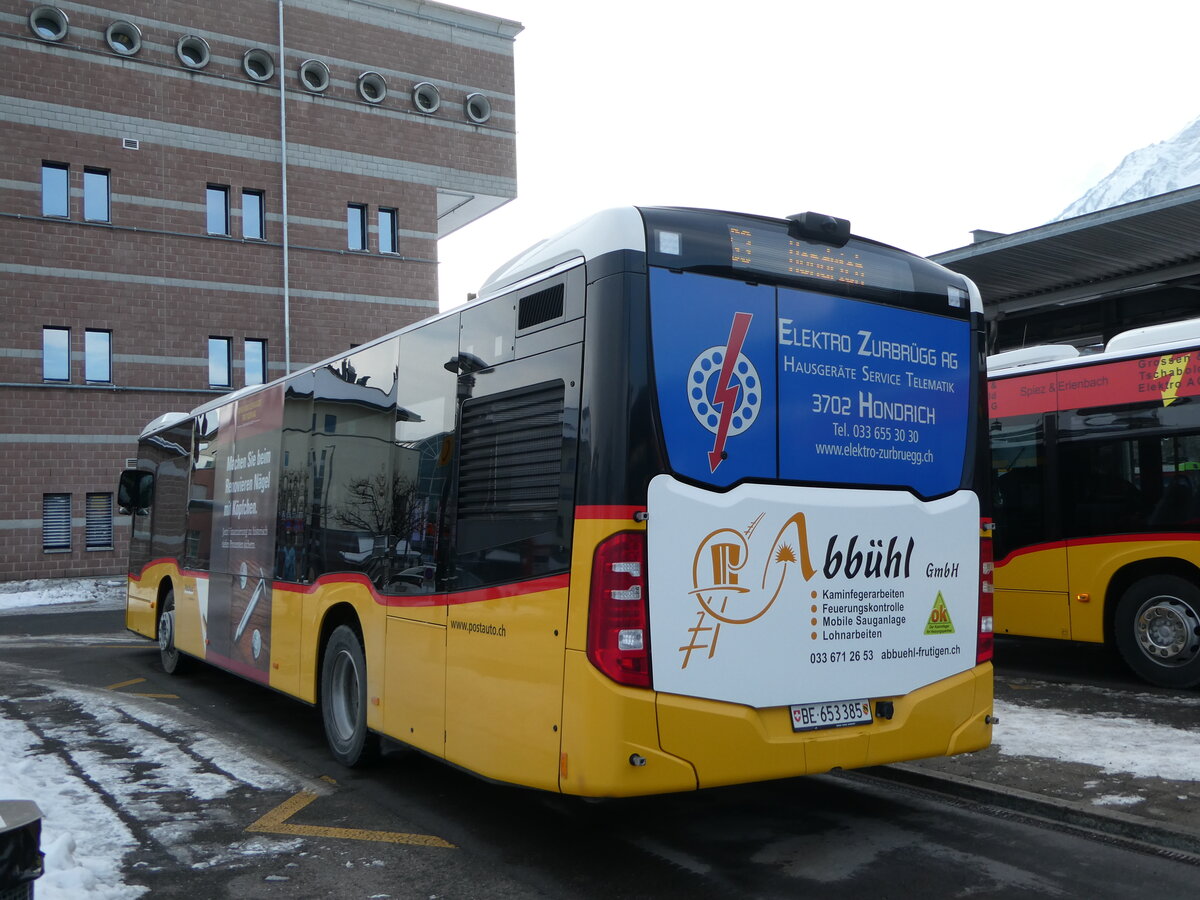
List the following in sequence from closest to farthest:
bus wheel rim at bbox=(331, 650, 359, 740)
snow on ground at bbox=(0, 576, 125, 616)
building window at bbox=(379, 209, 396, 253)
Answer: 1. bus wheel rim at bbox=(331, 650, 359, 740)
2. snow on ground at bbox=(0, 576, 125, 616)
3. building window at bbox=(379, 209, 396, 253)

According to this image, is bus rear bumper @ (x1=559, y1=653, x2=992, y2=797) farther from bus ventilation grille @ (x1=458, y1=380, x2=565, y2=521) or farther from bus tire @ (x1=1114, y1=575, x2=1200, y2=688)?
bus tire @ (x1=1114, y1=575, x2=1200, y2=688)

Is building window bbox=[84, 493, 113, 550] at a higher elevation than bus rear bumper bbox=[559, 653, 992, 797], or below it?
higher

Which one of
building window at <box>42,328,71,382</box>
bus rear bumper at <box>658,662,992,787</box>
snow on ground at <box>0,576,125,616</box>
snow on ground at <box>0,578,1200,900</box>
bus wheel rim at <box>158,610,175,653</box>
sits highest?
building window at <box>42,328,71,382</box>

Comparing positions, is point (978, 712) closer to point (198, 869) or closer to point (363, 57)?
point (198, 869)

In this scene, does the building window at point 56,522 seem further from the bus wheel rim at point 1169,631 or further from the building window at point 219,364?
the bus wheel rim at point 1169,631

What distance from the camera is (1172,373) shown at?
9.52 m

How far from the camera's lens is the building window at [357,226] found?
33.1m

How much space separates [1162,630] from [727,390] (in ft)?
21.5

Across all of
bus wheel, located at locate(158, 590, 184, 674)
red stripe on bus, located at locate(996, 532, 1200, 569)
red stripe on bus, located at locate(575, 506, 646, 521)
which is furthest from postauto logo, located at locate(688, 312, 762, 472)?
bus wheel, located at locate(158, 590, 184, 674)

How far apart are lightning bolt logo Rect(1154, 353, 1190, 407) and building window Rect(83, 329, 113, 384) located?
26.7 metres

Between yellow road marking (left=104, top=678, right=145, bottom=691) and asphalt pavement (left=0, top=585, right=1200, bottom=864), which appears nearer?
asphalt pavement (left=0, top=585, right=1200, bottom=864)

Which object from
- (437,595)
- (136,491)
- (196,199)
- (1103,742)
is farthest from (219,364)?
(1103,742)

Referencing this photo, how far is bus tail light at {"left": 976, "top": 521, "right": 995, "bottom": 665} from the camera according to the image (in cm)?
595

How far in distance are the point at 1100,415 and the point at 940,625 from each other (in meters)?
5.43
